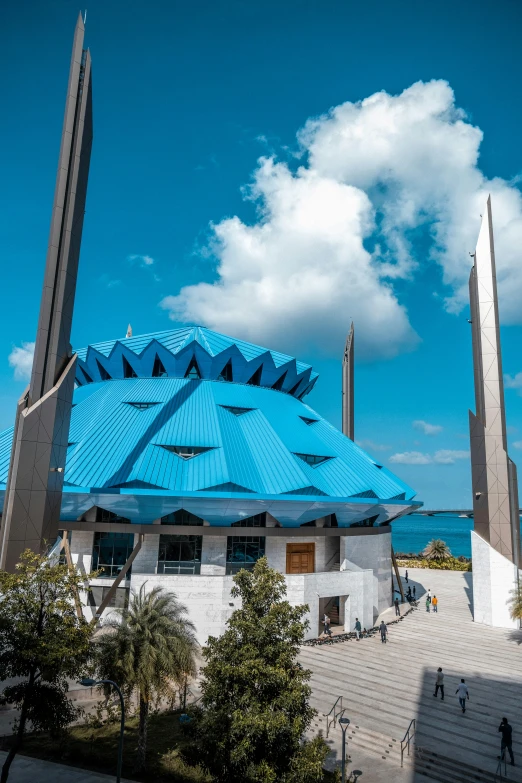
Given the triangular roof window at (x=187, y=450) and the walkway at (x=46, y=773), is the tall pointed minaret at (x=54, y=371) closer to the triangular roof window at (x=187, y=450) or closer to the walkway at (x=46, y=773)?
the walkway at (x=46, y=773)

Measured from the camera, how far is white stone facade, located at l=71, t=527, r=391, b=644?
28.5 meters

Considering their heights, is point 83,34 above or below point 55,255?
above

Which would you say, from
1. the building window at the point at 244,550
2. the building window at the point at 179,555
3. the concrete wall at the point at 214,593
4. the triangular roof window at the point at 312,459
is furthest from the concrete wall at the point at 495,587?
the building window at the point at 179,555

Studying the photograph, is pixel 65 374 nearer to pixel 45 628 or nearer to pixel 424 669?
pixel 45 628

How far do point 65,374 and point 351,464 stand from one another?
23.5 metres

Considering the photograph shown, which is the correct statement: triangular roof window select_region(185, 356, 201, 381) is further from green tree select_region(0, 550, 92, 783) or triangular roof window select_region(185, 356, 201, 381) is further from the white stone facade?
green tree select_region(0, 550, 92, 783)

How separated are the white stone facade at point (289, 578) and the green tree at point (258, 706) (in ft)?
42.6

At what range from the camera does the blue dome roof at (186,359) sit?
4309 cm

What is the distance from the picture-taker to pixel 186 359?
142 ft

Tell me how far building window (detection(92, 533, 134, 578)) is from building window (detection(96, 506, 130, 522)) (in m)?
0.88

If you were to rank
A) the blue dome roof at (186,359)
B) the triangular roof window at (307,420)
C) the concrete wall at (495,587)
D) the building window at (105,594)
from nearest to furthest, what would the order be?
the building window at (105,594) < the concrete wall at (495,587) < the blue dome roof at (186,359) < the triangular roof window at (307,420)

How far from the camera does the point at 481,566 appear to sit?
1412 inches

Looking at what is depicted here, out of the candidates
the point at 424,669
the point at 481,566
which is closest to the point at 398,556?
the point at 481,566

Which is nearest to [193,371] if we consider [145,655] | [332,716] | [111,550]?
[111,550]
